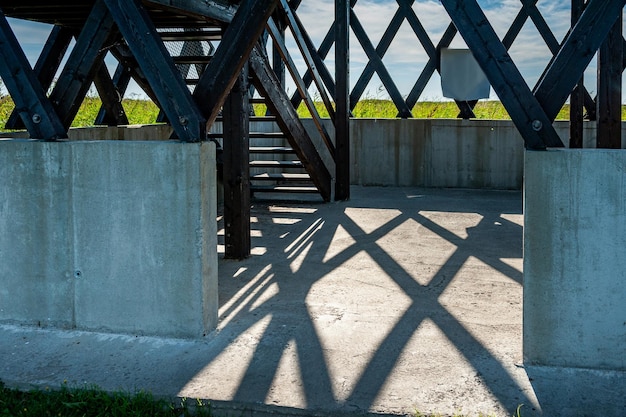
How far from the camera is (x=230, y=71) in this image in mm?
4902

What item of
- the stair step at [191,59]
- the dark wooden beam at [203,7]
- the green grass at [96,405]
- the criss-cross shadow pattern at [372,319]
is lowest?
the criss-cross shadow pattern at [372,319]

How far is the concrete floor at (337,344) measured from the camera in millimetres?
3756

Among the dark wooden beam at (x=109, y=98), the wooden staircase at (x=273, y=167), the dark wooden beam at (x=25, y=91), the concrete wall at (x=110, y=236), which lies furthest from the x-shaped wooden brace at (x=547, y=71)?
the dark wooden beam at (x=109, y=98)

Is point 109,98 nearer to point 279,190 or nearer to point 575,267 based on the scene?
point 279,190

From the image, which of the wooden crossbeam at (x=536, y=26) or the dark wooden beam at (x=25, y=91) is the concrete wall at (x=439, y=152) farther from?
the dark wooden beam at (x=25, y=91)

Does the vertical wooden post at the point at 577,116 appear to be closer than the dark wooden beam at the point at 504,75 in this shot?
No

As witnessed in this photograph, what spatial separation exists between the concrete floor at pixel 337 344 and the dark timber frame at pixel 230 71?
4.04 feet

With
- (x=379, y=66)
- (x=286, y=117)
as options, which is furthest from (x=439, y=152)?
(x=286, y=117)

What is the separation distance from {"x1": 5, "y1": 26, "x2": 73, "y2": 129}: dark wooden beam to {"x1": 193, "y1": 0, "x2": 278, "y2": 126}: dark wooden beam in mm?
2542

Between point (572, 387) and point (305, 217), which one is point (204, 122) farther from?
point (305, 217)

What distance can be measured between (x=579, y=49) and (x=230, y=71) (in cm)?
218

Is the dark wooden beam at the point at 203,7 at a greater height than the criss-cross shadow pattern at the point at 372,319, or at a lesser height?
greater

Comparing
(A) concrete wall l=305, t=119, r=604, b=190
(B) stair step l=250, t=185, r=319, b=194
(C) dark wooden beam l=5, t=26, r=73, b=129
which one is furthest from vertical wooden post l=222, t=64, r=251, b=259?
(A) concrete wall l=305, t=119, r=604, b=190

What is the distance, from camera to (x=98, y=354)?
14.5 ft
